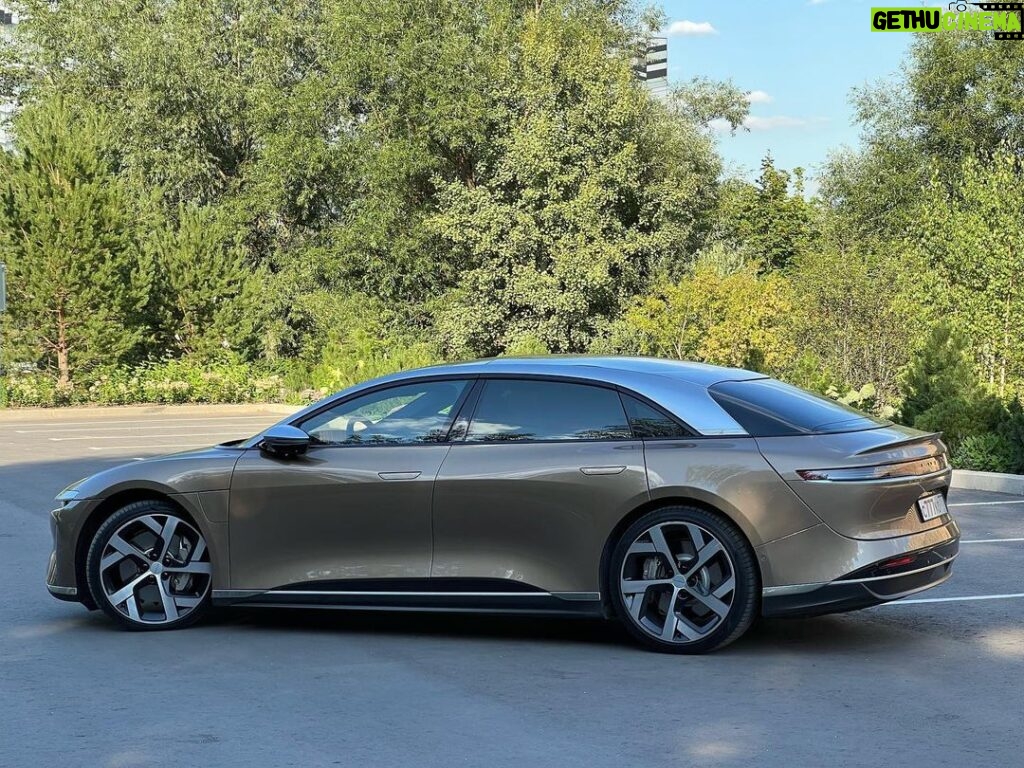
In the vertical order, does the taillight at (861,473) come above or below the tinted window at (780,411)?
below

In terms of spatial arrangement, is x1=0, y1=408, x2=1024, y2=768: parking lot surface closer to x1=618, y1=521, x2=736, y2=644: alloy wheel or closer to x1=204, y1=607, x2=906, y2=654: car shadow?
x1=204, y1=607, x2=906, y2=654: car shadow

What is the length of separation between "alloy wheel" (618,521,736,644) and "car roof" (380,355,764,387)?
897 millimetres

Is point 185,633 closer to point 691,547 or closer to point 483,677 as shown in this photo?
point 483,677

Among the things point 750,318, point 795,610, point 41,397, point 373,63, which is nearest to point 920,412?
point 795,610

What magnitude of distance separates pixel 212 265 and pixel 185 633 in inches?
1263

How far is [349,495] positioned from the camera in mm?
7488

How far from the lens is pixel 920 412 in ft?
57.7

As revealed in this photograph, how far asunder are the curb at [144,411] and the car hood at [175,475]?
2471 cm

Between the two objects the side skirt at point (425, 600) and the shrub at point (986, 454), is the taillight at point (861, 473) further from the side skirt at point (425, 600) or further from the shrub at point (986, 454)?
the shrub at point (986, 454)

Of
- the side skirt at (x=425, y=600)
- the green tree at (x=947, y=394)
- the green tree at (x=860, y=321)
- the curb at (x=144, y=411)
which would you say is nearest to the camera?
the side skirt at (x=425, y=600)

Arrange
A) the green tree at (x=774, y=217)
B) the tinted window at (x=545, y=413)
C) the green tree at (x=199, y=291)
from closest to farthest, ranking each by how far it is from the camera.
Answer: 1. the tinted window at (x=545, y=413)
2. the green tree at (x=199, y=291)
3. the green tree at (x=774, y=217)

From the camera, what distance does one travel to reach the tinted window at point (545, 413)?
7.35 metres

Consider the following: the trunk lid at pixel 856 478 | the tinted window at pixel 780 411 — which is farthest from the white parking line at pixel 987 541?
the trunk lid at pixel 856 478

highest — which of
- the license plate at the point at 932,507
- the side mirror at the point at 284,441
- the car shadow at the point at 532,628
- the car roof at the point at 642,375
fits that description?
the car roof at the point at 642,375
